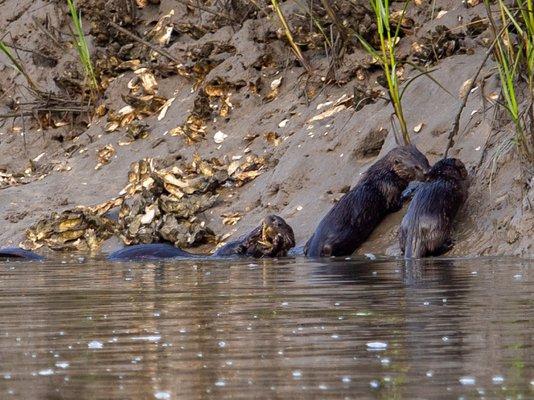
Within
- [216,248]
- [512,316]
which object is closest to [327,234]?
[216,248]

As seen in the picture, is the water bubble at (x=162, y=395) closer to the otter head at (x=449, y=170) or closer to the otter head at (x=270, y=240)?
the otter head at (x=449, y=170)

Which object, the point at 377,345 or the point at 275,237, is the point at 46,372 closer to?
the point at 377,345

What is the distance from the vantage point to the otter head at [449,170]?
986cm

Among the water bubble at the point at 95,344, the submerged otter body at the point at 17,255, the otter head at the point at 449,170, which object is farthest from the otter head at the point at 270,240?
the water bubble at the point at 95,344

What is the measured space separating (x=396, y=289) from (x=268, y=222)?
12.7ft

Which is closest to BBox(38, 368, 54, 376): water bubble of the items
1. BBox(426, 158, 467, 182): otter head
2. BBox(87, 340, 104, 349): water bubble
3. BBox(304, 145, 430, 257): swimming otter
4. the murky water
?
the murky water

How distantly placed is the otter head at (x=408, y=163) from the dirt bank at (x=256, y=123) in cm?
35

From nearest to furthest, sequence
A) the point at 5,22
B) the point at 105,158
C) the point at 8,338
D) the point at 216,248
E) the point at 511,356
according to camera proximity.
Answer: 1. the point at 511,356
2. the point at 8,338
3. the point at 216,248
4. the point at 105,158
5. the point at 5,22

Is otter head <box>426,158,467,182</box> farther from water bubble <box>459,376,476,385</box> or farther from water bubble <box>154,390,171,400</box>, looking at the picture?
water bubble <box>154,390,171,400</box>

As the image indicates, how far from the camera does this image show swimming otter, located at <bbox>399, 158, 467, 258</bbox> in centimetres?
930

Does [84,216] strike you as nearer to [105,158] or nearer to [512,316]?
[105,158]

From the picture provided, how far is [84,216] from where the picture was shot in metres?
12.5

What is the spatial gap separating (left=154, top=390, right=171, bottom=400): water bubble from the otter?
263 inches

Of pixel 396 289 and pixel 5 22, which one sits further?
pixel 5 22
